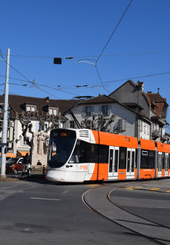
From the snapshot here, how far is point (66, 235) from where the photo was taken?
7438mm

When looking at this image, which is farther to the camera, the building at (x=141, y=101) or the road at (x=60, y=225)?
the building at (x=141, y=101)

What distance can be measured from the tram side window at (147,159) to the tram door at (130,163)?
1596 mm

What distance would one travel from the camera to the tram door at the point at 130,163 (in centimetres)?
2601

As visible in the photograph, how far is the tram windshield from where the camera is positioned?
20.9m

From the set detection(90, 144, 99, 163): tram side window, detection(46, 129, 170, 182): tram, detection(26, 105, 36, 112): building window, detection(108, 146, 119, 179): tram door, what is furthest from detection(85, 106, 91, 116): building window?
detection(90, 144, 99, 163): tram side window

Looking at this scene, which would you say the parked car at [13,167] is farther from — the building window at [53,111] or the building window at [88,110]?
the building window at [53,111]

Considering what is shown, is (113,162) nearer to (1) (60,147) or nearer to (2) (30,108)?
(1) (60,147)

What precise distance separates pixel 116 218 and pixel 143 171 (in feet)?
61.5

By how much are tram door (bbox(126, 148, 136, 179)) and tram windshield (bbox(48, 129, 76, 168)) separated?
20.6 ft

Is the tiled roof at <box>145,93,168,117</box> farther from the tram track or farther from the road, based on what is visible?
the road

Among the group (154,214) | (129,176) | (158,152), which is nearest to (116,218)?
(154,214)

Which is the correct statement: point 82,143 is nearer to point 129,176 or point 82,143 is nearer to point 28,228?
point 129,176

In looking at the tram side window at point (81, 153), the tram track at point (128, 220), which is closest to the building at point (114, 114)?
the tram side window at point (81, 153)

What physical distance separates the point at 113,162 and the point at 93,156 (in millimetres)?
2366
